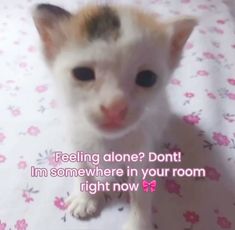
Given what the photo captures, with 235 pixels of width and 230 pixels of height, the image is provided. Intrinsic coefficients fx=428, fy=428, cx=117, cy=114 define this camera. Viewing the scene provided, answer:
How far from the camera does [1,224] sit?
770mm

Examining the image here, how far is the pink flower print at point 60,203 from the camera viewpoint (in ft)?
2.63

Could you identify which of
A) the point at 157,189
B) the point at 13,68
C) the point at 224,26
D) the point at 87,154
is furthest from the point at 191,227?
the point at 224,26

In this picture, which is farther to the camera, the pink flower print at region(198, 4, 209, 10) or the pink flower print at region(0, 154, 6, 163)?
the pink flower print at region(198, 4, 209, 10)

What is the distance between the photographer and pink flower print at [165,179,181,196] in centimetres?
83

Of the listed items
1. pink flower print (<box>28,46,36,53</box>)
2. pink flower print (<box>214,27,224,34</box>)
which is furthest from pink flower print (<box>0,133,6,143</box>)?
pink flower print (<box>214,27,224,34</box>)

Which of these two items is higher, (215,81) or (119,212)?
(215,81)

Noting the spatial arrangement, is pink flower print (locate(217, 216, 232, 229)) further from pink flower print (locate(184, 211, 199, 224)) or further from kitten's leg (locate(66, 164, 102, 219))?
kitten's leg (locate(66, 164, 102, 219))

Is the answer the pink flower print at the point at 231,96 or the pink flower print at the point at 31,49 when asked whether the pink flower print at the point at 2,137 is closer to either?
the pink flower print at the point at 31,49

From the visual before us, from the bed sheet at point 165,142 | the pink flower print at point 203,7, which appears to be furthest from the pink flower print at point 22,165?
the pink flower print at point 203,7

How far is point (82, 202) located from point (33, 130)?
240mm

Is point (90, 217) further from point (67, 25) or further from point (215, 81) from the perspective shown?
point (215, 81)

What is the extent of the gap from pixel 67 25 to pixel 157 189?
38 centimetres

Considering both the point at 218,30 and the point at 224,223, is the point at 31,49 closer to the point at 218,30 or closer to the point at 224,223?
the point at 218,30

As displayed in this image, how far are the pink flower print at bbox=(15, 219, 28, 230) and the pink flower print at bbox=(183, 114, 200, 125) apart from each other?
42 centimetres
